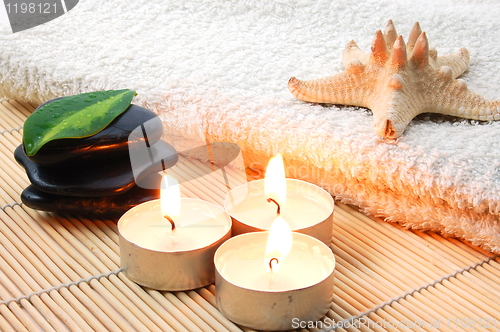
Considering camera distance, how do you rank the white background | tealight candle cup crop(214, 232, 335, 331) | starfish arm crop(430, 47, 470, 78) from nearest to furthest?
tealight candle cup crop(214, 232, 335, 331)
starfish arm crop(430, 47, 470, 78)
the white background

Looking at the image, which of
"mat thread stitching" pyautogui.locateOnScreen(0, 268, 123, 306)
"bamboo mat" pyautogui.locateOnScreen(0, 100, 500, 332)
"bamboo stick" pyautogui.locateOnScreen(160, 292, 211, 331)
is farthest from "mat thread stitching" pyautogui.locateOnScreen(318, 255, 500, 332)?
"mat thread stitching" pyautogui.locateOnScreen(0, 268, 123, 306)

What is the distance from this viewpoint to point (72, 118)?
583mm

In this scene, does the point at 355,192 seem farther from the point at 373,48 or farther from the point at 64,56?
the point at 64,56

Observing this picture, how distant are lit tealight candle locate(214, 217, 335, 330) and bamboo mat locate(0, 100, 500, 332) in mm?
26

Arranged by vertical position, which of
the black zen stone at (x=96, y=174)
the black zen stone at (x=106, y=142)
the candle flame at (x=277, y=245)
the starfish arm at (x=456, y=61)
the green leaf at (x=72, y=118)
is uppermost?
the green leaf at (x=72, y=118)

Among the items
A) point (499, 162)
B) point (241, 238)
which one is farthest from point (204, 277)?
point (499, 162)

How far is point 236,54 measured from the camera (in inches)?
33.8

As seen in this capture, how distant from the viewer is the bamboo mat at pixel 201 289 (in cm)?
47

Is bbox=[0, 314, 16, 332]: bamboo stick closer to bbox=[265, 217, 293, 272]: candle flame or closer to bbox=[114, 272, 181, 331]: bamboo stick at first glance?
bbox=[114, 272, 181, 331]: bamboo stick

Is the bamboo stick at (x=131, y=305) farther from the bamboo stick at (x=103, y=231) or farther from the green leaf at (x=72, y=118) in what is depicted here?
the green leaf at (x=72, y=118)

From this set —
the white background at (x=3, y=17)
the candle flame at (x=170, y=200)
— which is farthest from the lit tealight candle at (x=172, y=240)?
the white background at (x=3, y=17)

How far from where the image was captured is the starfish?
63 cm

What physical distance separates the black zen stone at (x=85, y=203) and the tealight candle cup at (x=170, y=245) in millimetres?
48

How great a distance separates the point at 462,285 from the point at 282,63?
440 millimetres
